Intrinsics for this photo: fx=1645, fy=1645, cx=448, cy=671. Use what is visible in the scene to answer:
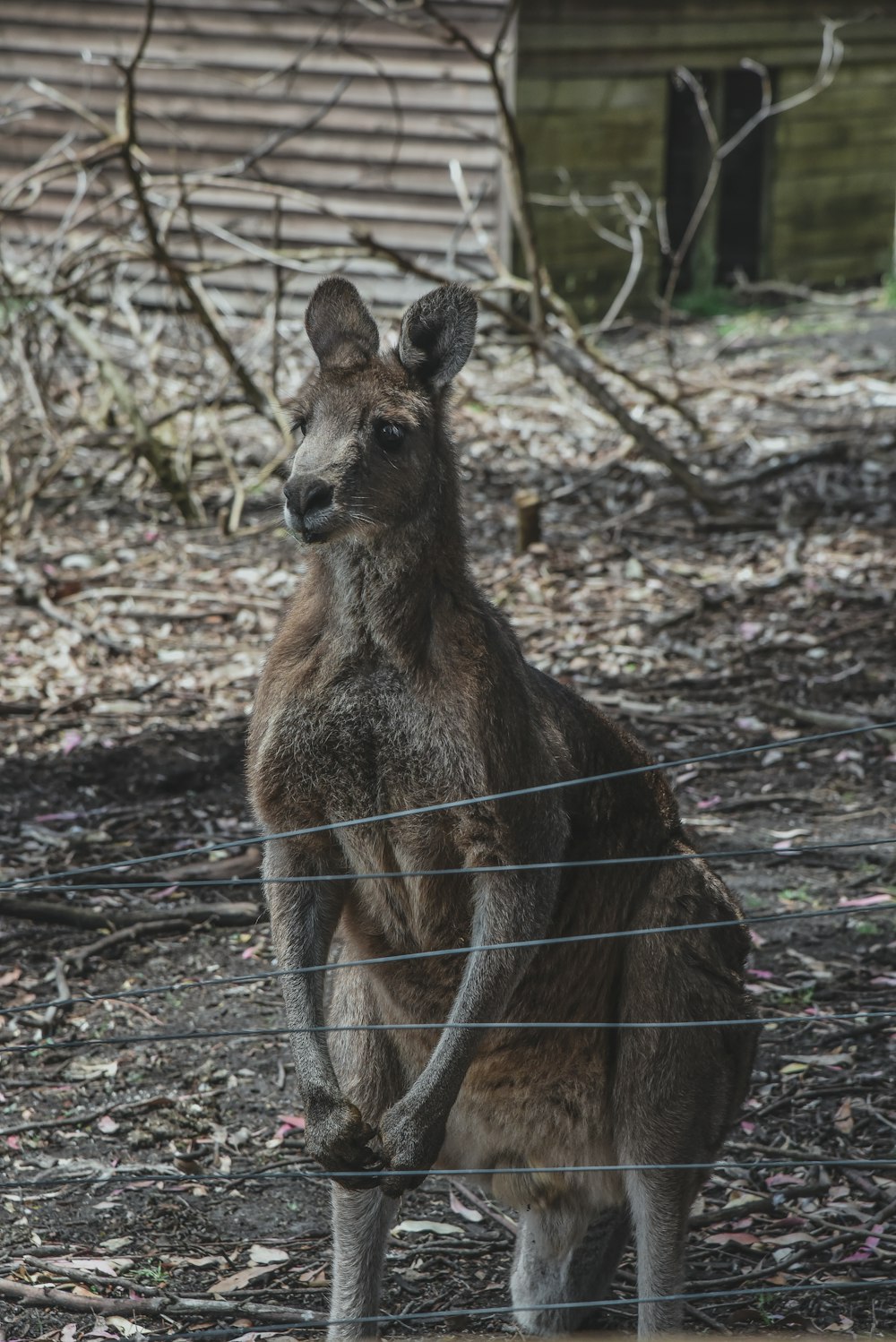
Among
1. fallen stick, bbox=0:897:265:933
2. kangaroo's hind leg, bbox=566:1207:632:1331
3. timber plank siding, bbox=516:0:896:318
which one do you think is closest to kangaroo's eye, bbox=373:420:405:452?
kangaroo's hind leg, bbox=566:1207:632:1331

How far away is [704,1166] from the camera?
3.17 m

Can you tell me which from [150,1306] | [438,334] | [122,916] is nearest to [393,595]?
[438,334]

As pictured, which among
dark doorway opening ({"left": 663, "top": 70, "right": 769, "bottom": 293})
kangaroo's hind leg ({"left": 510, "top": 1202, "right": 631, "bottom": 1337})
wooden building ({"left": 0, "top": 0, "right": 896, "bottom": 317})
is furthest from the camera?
dark doorway opening ({"left": 663, "top": 70, "right": 769, "bottom": 293})

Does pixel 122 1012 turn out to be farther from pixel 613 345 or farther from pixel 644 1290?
pixel 613 345

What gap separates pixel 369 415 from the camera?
9.94 ft

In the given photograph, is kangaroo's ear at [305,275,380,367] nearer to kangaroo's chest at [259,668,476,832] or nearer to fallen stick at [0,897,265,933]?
kangaroo's chest at [259,668,476,832]

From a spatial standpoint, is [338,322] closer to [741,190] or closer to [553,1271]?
[553,1271]

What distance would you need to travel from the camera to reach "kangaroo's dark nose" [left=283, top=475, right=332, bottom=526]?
9.39 feet

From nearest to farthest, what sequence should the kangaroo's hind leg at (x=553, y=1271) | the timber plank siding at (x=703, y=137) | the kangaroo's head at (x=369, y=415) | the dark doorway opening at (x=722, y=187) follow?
the kangaroo's head at (x=369, y=415)
the kangaroo's hind leg at (x=553, y=1271)
the timber plank siding at (x=703, y=137)
the dark doorway opening at (x=722, y=187)

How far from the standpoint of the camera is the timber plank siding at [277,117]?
468 inches

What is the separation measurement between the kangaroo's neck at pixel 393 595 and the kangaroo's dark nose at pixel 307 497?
6.3 inches

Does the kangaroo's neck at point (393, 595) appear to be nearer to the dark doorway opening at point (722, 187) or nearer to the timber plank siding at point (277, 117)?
the timber plank siding at point (277, 117)

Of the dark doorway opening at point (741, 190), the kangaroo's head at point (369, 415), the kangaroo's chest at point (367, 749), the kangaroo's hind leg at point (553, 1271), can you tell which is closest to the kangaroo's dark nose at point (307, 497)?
the kangaroo's head at point (369, 415)

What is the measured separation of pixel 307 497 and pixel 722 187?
12.3 meters
